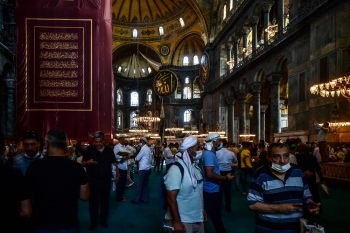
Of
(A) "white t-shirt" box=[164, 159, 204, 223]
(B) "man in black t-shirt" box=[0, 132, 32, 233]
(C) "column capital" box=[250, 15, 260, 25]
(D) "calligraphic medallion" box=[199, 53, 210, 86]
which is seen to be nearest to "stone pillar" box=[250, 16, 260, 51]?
(C) "column capital" box=[250, 15, 260, 25]

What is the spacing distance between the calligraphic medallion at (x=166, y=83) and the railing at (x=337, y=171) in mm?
19308

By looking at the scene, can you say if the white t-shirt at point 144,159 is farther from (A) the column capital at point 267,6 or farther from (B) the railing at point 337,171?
(A) the column capital at point 267,6

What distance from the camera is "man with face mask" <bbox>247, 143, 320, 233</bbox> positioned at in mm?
2500

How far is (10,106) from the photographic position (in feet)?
57.0

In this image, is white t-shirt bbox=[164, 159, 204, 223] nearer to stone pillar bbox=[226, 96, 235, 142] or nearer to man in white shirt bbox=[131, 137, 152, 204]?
man in white shirt bbox=[131, 137, 152, 204]

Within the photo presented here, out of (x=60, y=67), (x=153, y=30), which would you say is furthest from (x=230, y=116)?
Answer: (x=153, y=30)

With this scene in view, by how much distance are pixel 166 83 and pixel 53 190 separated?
27.0 meters

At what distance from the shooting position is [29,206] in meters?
2.17

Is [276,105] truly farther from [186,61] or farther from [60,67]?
[186,61]

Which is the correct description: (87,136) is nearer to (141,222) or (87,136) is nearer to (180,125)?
(141,222)

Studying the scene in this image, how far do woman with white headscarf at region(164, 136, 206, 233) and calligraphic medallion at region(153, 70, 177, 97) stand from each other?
25936mm

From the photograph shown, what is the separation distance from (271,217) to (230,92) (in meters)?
23.3

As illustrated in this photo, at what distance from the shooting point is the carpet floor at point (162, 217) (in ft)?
17.1

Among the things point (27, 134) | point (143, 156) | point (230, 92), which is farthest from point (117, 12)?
point (27, 134)
